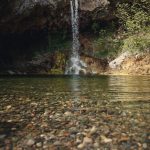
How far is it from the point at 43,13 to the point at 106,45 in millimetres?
5214

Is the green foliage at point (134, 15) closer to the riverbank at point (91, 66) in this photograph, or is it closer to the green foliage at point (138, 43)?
the green foliage at point (138, 43)

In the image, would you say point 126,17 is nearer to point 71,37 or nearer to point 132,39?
point 132,39

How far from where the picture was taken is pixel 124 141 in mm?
5738

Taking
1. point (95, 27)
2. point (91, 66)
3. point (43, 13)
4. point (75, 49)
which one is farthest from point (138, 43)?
point (43, 13)

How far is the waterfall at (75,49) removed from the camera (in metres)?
27.0

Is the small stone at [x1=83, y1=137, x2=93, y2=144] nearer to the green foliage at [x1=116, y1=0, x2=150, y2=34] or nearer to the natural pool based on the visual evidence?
the natural pool

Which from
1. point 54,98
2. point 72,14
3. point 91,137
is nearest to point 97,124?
point 91,137

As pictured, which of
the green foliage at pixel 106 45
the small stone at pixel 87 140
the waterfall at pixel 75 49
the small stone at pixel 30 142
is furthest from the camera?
the green foliage at pixel 106 45

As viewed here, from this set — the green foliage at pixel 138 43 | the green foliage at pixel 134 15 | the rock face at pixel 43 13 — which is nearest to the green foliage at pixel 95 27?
the rock face at pixel 43 13

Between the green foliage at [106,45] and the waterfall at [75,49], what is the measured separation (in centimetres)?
143

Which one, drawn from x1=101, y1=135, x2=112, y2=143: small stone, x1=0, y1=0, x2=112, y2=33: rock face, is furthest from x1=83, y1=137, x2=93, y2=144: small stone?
x1=0, y1=0, x2=112, y2=33: rock face

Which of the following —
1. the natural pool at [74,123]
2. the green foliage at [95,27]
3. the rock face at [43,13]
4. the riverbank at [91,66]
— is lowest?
the natural pool at [74,123]

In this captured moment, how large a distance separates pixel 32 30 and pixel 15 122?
21480mm

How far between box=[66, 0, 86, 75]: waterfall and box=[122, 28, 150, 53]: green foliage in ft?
11.7
